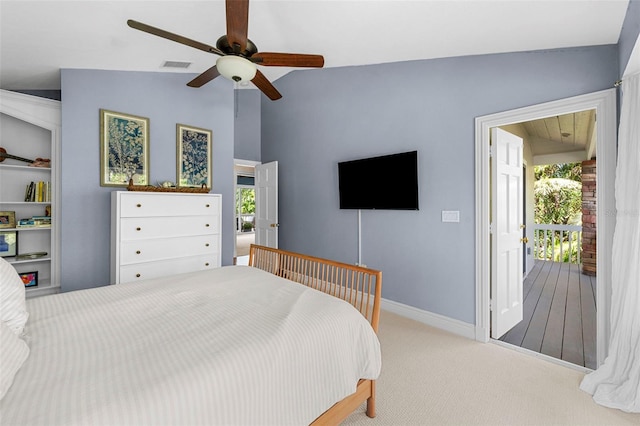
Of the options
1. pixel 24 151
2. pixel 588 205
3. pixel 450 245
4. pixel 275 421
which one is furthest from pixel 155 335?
pixel 588 205

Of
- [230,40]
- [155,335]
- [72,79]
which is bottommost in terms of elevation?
[155,335]

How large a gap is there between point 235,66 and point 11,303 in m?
1.69

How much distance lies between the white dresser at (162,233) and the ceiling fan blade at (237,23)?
176cm

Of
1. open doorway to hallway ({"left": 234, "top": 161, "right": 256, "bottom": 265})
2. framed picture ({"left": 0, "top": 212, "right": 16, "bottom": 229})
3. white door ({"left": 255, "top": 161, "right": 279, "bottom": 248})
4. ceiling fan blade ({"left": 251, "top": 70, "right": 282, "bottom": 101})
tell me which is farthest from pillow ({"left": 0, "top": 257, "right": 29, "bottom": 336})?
open doorway to hallway ({"left": 234, "top": 161, "right": 256, "bottom": 265})

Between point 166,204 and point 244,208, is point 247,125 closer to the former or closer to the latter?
point 166,204

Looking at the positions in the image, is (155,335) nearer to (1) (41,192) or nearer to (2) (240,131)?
(1) (41,192)

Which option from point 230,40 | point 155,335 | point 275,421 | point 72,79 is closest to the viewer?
point 275,421

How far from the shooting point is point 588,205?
211 inches

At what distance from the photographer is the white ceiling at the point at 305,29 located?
1.89 meters

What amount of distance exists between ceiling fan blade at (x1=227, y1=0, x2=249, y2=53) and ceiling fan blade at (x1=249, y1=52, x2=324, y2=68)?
0.18m

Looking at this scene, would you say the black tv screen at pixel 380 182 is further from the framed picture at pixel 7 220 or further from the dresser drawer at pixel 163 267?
the framed picture at pixel 7 220

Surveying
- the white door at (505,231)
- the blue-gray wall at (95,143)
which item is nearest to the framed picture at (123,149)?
the blue-gray wall at (95,143)

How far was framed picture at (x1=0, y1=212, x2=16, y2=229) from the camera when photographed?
118 inches

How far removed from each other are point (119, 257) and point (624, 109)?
4.07m
